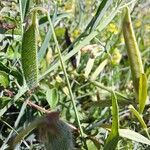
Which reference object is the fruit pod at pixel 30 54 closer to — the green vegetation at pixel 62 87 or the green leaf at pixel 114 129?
the green vegetation at pixel 62 87

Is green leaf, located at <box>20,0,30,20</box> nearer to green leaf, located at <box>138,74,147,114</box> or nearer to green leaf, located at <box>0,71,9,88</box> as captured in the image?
green leaf, located at <box>0,71,9,88</box>

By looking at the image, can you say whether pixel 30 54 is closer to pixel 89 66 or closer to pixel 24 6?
pixel 24 6

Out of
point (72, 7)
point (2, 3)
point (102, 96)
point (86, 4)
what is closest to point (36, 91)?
point (2, 3)

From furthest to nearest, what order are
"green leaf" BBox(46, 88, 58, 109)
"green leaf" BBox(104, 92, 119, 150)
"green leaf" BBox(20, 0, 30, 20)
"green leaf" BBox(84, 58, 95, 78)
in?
1. "green leaf" BBox(84, 58, 95, 78)
2. "green leaf" BBox(46, 88, 58, 109)
3. "green leaf" BBox(20, 0, 30, 20)
4. "green leaf" BBox(104, 92, 119, 150)

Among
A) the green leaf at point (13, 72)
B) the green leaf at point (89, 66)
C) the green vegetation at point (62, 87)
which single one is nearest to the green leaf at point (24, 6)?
the green vegetation at point (62, 87)

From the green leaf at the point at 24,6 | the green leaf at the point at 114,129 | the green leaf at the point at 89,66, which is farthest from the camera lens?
the green leaf at the point at 89,66

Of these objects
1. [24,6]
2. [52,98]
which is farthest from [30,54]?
[52,98]

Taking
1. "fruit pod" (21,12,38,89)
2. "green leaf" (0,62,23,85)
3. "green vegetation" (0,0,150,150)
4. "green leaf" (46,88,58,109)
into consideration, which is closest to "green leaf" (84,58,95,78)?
"green vegetation" (0,0,150,150)

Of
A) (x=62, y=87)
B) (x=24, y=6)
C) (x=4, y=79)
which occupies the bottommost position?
(x=62, y=87)
